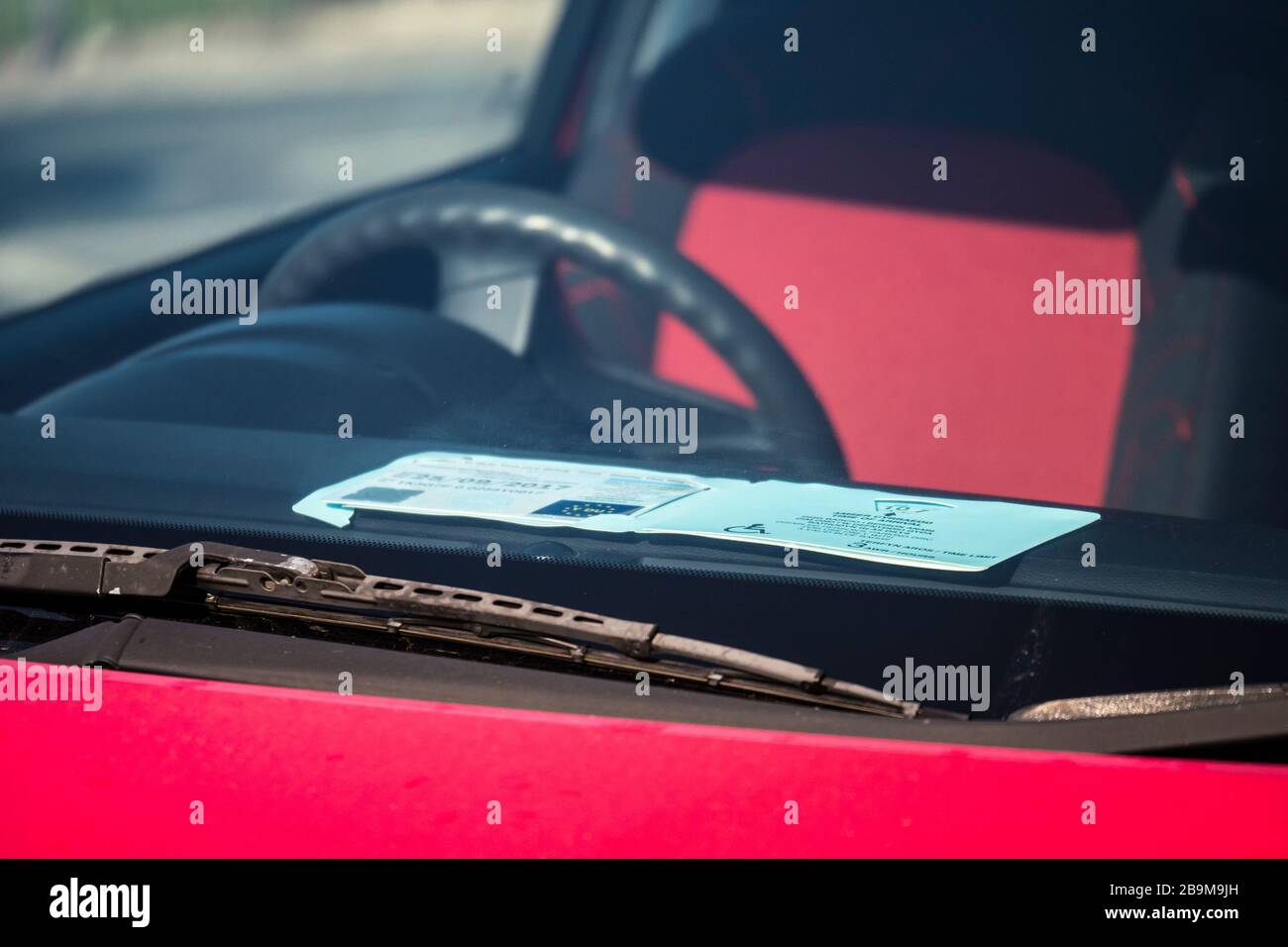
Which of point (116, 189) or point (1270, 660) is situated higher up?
point (116, 189)

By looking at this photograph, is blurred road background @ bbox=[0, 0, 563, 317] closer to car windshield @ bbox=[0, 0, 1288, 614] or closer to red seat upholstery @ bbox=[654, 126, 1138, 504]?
car windshield @ bbox=[0, 0, 1288, 614]

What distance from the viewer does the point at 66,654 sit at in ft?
3.35

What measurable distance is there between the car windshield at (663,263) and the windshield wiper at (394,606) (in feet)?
0.33

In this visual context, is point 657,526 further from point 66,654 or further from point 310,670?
point 66,654

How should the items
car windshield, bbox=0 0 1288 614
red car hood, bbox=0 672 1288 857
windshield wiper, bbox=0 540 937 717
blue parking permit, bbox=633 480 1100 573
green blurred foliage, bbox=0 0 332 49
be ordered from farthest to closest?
green blurred foliage, bbox=0 0 332 49 < car windshield, bbox=0 0 1288 614 < blue parking permit, bbox=633 480 1100 573 < windshield wiper, bbox=0 540 937 717 < red car hood, bbox=0 672 1288 857

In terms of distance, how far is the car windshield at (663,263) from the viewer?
1283 mm

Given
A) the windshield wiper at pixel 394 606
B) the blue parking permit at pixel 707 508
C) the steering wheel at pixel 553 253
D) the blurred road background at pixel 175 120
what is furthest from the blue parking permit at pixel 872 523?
the blurred road background at pixel 175 120

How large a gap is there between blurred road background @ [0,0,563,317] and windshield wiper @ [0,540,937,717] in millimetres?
543

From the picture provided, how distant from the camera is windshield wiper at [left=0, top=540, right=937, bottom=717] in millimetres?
971

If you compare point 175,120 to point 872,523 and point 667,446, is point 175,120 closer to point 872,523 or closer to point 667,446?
point 667,446

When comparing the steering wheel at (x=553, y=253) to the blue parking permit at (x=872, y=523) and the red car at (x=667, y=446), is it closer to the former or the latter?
the red car at (x=667, y=446)

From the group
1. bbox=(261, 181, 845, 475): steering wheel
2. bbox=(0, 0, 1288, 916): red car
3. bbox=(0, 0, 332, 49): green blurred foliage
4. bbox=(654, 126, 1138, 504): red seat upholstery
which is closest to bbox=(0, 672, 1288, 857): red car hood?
bbox=(0, 0, 1288, 916): red car

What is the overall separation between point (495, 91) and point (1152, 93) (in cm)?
78
